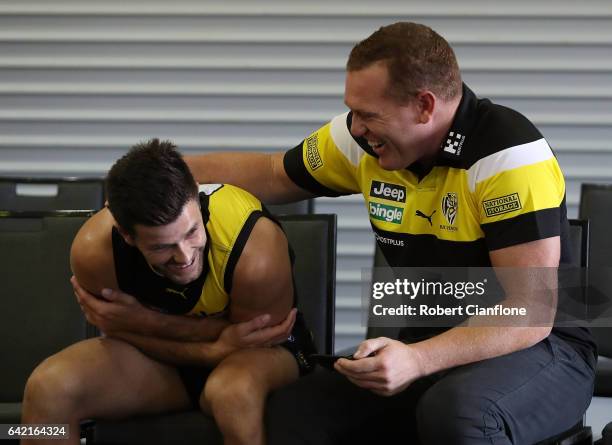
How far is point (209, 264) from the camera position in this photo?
2510 mm

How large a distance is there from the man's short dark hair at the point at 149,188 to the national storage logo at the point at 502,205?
694 millimetres

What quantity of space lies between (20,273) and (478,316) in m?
1.38

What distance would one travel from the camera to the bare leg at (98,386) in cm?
243

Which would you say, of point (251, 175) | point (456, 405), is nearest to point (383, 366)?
point (456, 405)

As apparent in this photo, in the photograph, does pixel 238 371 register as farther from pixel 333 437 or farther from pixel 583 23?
pixel 583 23

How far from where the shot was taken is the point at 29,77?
186 inches

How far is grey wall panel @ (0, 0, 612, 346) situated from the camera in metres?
4.59

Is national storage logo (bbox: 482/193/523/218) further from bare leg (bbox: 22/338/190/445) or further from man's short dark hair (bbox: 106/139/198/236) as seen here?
bare leg (bbox: 22/338/190/445)

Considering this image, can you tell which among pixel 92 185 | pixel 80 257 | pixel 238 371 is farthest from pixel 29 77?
pixel 238 371

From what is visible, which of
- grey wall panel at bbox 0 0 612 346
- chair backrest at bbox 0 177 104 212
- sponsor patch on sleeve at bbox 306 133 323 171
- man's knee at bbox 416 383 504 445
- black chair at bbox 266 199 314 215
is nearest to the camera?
man's knee at bbox 416 383 504 445

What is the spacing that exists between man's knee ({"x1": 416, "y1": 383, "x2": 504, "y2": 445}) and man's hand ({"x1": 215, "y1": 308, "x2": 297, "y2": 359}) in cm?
54

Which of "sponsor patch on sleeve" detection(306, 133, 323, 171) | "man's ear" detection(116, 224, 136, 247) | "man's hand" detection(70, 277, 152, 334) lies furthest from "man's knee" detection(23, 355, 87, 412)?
"sponsor patch on sleeve" detection(306, 133, 323, 171)

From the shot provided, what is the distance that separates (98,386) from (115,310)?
0.20 m

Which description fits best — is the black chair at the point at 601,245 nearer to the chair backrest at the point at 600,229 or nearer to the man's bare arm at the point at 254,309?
the chair backrest at the point at 600,229
